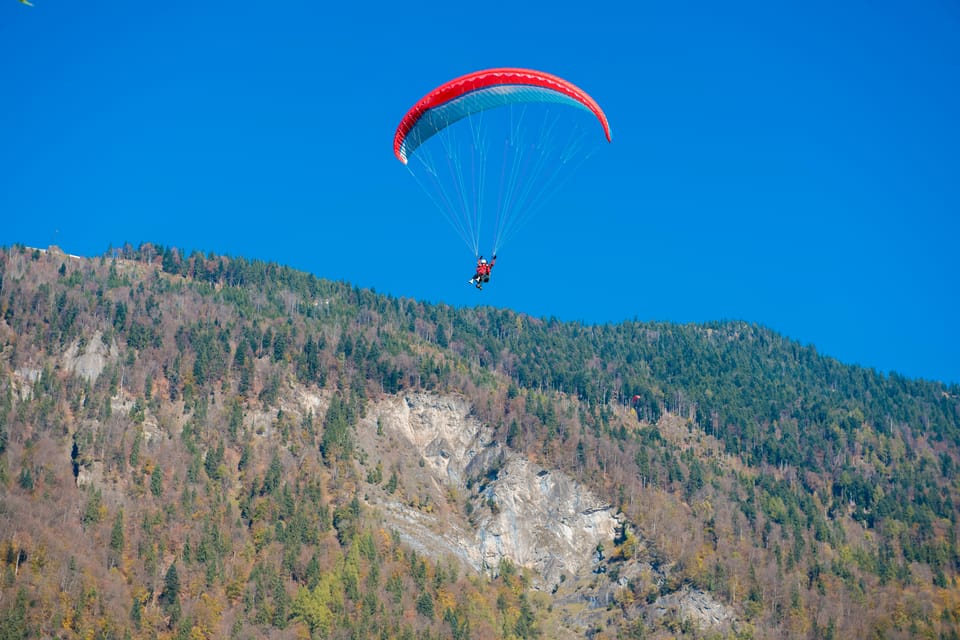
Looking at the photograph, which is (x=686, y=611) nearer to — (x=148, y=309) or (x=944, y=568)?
(x=944, y=568)

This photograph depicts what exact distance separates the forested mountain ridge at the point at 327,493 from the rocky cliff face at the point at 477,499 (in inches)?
61.9

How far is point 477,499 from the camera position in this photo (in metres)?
149

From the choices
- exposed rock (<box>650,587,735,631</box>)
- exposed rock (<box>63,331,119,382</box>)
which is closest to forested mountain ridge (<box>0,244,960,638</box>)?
exposed rock (<box>63,331,119,382</box>)

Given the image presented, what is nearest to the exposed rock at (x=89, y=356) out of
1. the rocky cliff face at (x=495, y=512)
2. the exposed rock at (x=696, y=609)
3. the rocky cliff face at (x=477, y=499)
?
the rocky cliff face at (x=495, y=512)

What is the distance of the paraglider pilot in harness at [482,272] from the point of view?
72.5 metres

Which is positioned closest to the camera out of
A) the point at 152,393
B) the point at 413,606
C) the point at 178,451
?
the point at 413,606

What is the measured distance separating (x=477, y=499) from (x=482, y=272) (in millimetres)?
79551

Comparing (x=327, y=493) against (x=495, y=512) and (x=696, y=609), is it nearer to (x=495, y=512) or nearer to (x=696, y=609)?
(x=495, y=512)

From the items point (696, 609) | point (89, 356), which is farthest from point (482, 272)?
point (89, 356)

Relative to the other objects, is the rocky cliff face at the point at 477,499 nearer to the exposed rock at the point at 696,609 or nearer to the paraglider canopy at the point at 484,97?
the exposed rock at the point at 696,609

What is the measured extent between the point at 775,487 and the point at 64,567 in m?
86.0

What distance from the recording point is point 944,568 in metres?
146

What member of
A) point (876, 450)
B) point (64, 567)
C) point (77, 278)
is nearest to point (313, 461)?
point (64, 567)

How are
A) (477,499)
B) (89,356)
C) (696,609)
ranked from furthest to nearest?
(89,356) < (477,499) < (696,609)
